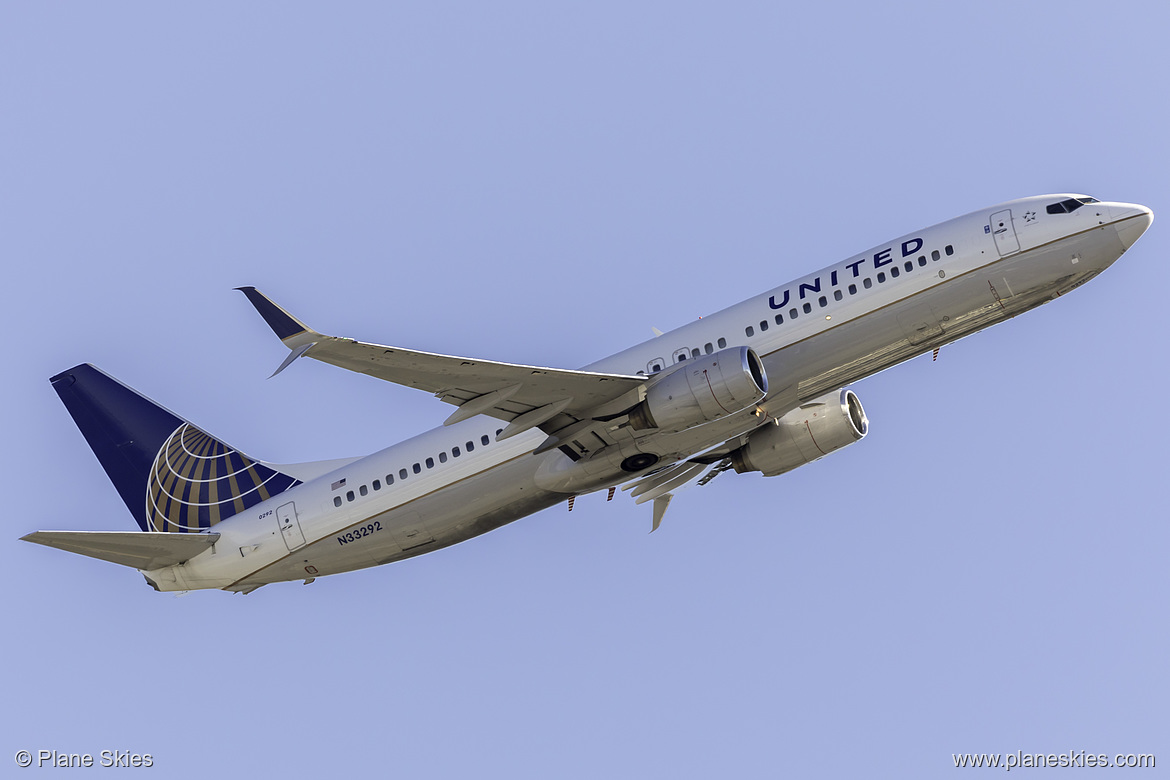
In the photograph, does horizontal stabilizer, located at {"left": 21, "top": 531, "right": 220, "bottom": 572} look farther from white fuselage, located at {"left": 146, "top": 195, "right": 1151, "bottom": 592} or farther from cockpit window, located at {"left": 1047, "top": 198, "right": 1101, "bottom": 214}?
cockpit window, located at {"left": 1047, "top": 198, "right": 1101, "bottom": 214}

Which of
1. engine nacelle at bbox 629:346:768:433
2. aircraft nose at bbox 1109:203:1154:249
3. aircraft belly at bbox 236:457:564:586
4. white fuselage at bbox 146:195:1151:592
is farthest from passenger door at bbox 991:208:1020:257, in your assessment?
aircraft belly at bbox 236:457:564:586

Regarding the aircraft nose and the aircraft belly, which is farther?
the aircraft belly

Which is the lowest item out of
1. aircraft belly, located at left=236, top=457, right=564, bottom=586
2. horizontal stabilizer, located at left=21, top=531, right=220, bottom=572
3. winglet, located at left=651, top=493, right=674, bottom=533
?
winglet, located at left=651, top=493, right=674, bottom=533

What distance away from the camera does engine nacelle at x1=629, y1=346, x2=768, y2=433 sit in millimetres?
33625

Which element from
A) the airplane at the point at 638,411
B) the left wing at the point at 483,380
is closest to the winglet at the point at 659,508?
the airplane at the point at 638,411

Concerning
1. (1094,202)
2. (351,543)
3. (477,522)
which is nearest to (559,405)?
(477,522)

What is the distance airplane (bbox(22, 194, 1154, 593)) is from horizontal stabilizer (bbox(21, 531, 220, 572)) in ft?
0.20

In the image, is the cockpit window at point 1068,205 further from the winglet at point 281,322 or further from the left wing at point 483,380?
the winglet at point 281,322

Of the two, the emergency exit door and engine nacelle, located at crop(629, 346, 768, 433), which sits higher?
engine nacelle, located at crop(629, 346, 768, 433)

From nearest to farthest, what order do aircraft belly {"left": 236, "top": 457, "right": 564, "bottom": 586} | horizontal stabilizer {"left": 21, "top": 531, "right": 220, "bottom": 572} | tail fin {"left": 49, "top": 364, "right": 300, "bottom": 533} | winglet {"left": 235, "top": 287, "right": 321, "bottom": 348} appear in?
winglet {"left": 235, "top": 287, "right": 321, "bottom": 348}, horizontal stabilizer {"left": 21, "top": 531, "right": 220, "bottom": 572}, aircraft belly {"left": 236, "top": 457, "right": 564, "bottom": 586}, tail fin {"left": 49, "top": 364, "right": 300, "bottom": 533}

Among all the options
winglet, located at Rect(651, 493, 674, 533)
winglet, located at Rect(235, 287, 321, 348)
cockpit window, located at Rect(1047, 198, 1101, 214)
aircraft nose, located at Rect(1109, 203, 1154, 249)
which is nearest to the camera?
winglet, located at Rect(235, 287, 321, 348)

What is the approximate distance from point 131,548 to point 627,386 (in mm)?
15694

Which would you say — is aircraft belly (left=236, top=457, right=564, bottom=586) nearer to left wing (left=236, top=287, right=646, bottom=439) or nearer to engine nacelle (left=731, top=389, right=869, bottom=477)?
left wing (left=236, top=287, right=646, bottom=439)

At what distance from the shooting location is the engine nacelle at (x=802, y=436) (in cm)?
4109
